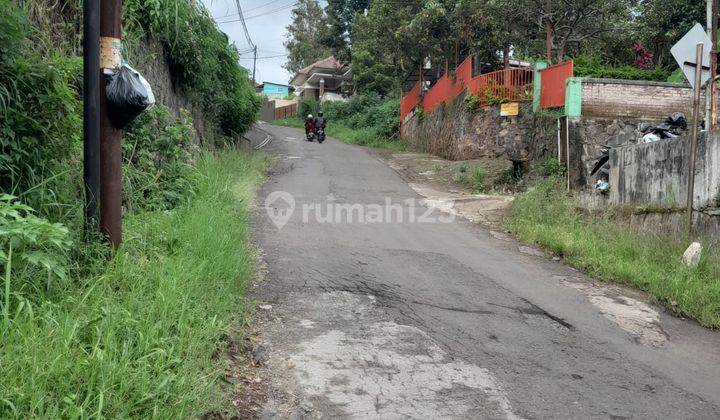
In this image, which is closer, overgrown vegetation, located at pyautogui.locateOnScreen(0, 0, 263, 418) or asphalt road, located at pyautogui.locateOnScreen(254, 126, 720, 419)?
overgrown vegetation, located at pyautogui.locateOnScreen(0, 0, 263, 418)

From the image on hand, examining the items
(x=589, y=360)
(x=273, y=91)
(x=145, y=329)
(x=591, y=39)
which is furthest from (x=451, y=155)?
(x=273, y=91)

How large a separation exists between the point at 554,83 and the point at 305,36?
44328mm

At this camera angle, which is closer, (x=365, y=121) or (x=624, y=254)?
(x=624, y=254)

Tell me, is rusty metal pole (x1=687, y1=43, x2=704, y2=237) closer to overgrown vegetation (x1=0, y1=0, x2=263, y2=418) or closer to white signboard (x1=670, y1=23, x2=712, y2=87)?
white signboard (x1=670, y1=23, x2=712, y2=87)

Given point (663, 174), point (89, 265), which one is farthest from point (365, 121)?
point (89, 265)

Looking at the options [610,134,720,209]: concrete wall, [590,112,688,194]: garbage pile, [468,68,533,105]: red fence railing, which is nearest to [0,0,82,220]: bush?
[610,134,720,209]: concrete wall

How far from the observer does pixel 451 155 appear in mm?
19234

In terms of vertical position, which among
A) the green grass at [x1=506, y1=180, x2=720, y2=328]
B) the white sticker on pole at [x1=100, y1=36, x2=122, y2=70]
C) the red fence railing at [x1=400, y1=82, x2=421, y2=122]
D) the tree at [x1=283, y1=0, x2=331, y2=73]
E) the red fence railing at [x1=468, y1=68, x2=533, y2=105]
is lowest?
the green grass at [x1=506, y1=180, x2=720, y2=328]

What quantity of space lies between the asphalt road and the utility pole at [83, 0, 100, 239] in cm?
159

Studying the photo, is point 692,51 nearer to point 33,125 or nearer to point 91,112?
point 91,112

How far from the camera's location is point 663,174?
8102 mm

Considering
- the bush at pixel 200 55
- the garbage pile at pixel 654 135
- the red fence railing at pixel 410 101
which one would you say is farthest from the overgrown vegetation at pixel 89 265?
the red fence railing at pixel 410 101

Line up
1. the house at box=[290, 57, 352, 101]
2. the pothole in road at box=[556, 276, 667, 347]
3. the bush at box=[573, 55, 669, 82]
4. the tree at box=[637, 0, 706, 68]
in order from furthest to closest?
the house at box=[290, 57, 352, 101] → the tree at box=[637, 0, 706, 68] → the bush at box=[573, 55, 669, 82] → the pothole in road at box=[556, 276, 667, 347]

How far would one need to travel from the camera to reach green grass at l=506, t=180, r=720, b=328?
6.00 meters
